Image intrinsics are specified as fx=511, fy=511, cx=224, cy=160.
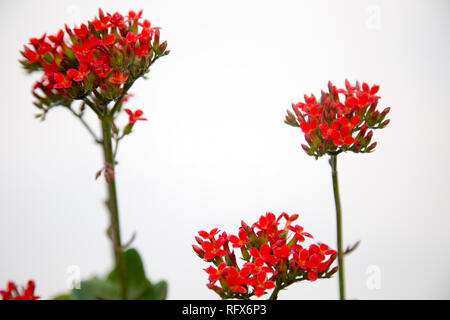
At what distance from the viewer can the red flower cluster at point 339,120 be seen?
3.34 ft

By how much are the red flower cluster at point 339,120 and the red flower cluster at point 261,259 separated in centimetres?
17

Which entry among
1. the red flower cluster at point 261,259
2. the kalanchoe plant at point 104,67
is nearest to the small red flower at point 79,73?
the kalanchoe plant at point 104,67

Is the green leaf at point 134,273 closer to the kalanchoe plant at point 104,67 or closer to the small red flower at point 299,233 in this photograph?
the kalanchoe plant at point 104,67

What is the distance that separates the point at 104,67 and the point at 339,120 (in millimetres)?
492

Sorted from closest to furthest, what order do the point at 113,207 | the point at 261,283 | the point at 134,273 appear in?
the point at 261,283, the point at 113,207, the point at 134,273

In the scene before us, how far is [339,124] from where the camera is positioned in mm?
1029

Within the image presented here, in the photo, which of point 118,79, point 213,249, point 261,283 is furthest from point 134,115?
point 261,283

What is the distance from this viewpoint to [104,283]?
128 cm

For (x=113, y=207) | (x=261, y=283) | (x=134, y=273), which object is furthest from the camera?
(x=134, y=273)

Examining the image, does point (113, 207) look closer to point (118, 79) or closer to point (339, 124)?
point (118, 79)

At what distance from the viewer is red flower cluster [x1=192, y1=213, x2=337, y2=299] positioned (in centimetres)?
94

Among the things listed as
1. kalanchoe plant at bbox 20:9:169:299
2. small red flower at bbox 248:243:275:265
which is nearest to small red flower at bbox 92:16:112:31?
kalanchoe plant at bbox 20:9:169:299
